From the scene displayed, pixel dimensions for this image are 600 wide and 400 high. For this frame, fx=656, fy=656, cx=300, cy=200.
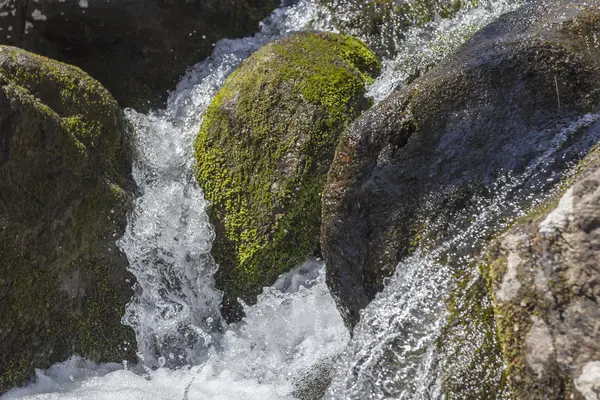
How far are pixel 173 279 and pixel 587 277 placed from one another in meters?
3.02

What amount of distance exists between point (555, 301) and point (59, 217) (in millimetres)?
2828

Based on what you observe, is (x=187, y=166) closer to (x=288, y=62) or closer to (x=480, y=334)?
(x=288, y=62)

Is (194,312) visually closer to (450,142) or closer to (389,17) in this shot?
(450,142)

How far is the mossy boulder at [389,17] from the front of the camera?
535cm

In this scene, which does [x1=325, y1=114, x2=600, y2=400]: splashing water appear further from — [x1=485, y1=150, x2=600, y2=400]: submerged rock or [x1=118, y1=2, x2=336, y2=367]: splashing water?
[x1=118, y1=2, x2=336, y2=367]: splashing water

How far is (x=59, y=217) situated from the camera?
3.77 m

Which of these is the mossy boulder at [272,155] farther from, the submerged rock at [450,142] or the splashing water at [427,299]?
the splashing water at [427,299]

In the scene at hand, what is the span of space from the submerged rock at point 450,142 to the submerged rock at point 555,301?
0.66 m

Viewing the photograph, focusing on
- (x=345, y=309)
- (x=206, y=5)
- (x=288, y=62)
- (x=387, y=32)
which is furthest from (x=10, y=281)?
(x=387, y=32)

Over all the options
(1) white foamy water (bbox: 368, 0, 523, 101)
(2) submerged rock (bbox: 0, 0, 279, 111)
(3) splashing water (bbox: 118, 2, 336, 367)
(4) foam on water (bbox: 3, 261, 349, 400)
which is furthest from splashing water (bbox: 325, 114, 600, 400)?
(2) submerged rock (bbox: 0, 0, 279, 111)

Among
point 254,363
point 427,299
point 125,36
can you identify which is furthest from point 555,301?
point 125,36

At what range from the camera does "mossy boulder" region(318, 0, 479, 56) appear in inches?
211

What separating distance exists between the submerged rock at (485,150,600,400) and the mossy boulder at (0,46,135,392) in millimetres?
2616

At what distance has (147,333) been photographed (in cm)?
422
